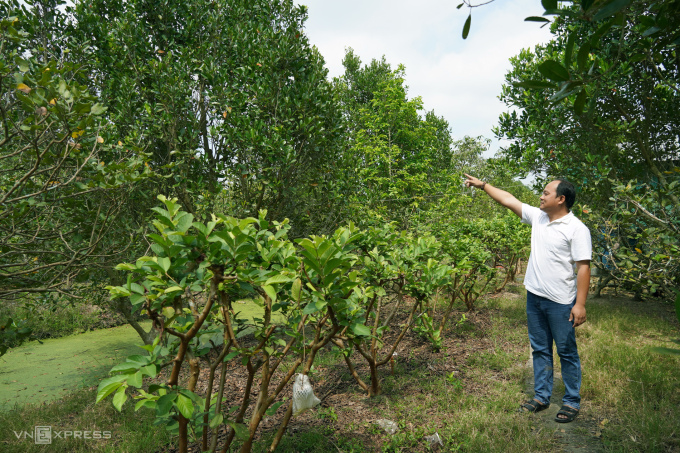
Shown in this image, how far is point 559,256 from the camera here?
10.5ft

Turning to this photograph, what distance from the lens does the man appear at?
3.09 meters

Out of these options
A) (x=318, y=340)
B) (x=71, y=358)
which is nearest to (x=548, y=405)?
(x=318, y=340)

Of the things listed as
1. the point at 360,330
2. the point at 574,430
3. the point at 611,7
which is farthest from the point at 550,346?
the point at 611,7

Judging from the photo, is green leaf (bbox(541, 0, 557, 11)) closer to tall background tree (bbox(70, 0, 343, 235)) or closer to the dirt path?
the dirt path

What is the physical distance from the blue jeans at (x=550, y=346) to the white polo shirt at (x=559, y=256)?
101 millimetres

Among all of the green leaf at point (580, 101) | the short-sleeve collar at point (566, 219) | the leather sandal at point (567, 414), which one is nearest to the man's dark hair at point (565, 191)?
the short-sleeve collar at point (566, 219)

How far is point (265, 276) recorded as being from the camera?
172 cm

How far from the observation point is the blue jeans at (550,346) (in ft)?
10.3

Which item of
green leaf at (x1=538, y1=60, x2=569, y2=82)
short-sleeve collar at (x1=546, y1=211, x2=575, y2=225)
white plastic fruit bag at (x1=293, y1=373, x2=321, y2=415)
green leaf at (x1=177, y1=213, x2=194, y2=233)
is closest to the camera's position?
green leaf at (x1=538, y1=60, x2=569, y2=82)

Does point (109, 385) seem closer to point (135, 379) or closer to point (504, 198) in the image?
point (135, 379)

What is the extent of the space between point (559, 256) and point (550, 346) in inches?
32.1

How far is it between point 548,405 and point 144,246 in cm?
506

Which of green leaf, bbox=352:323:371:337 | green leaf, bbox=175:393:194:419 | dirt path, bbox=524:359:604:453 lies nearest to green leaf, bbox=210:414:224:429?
green leaf, bbox=175:393:194:419

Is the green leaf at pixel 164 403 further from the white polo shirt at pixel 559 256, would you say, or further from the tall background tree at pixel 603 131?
the tall background tree at pixel 603 131
